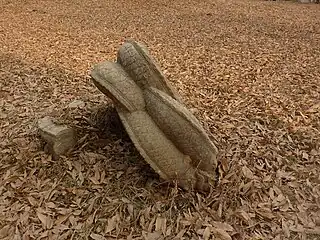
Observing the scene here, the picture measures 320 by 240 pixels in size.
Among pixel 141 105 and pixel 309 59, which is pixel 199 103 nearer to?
pixel 141 105

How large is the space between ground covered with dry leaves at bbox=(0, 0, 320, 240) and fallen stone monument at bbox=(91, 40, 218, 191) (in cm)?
16

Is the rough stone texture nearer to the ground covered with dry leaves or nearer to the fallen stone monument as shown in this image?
the ground covered with dry leaves

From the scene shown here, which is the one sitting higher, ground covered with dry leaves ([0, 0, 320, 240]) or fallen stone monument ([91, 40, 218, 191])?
fallen stone monument ([91, 40, 218, 191])

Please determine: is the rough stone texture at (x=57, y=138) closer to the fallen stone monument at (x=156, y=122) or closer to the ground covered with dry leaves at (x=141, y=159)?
the ground covered with dry leaves at (x=141, y=159)

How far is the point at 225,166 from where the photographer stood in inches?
92.5

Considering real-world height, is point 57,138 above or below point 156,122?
below

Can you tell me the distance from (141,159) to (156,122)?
38 cm

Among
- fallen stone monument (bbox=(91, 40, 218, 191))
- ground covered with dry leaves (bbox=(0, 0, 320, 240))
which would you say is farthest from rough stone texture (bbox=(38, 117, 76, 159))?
fallen stone monument (bbox=(91, 40, 218, 191))

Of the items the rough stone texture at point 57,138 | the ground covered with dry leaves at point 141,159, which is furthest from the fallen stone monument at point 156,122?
the rough stone texture at point 57,138

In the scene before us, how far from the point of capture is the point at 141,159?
233 cm

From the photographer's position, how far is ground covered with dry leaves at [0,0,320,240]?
2.03 meters

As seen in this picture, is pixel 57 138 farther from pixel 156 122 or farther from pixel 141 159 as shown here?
pixel 156 122

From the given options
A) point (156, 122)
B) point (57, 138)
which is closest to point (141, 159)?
point (156, 122)

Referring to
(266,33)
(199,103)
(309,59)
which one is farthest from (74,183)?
(266,33)
